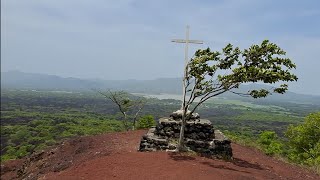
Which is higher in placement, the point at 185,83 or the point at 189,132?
the point at 185,83

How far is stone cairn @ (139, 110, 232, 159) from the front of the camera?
1900cm

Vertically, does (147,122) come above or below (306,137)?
above

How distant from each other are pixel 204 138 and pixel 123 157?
4924 millimetres

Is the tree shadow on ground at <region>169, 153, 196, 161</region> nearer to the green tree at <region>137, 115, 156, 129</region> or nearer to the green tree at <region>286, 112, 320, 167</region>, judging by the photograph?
the green tree at <region>137, 115, 156, 129</region>

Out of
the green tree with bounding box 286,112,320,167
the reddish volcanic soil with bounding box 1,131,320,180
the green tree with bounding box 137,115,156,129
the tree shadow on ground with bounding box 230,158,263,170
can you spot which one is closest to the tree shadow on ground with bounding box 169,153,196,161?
the reddish volcanic soil with bounding box 1,131,320,180

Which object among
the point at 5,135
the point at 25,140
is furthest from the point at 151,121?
the point at 5,135

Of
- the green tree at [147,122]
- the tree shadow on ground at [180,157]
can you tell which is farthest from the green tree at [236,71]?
the green tree at [147,122]

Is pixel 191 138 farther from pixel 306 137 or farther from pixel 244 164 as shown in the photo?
pixel 306 137

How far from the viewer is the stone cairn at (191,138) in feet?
62.3

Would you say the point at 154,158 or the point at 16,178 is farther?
the point at 16,178

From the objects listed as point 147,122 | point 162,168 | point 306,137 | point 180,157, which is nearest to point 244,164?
point 180,157

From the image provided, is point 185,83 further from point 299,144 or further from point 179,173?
point 299,144

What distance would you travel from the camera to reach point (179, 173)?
14.4 metres

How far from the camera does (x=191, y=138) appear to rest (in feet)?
64.5
